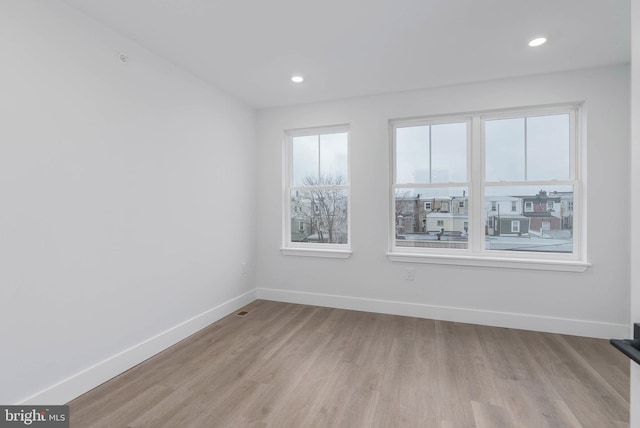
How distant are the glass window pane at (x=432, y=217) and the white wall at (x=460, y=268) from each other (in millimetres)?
256

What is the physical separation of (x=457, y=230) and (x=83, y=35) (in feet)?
12.6

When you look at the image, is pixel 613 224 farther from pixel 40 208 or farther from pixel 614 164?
pixel 40 208

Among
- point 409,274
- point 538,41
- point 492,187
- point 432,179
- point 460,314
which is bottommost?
point 460,314

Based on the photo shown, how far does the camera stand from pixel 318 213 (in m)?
4.02

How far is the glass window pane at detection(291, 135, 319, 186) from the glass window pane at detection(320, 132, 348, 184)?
10cm

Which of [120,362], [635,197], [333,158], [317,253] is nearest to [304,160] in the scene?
[333,158]

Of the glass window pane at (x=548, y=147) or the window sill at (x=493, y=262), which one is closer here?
the window sill at (x=493, y=262)

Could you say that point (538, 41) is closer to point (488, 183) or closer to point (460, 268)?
point (488, 183)

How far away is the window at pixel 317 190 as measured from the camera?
12.7ft

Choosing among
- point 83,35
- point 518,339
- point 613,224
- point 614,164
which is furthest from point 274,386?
point 614,164

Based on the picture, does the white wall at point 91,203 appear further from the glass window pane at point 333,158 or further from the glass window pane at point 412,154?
the glass window pane at point 412,154

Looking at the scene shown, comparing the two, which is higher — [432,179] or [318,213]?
[432,179]

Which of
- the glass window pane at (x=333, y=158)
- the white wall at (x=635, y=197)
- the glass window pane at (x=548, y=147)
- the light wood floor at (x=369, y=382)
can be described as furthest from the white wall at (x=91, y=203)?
the glass window pane at (x=548, y=147)

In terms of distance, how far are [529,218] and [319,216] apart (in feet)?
7.99
